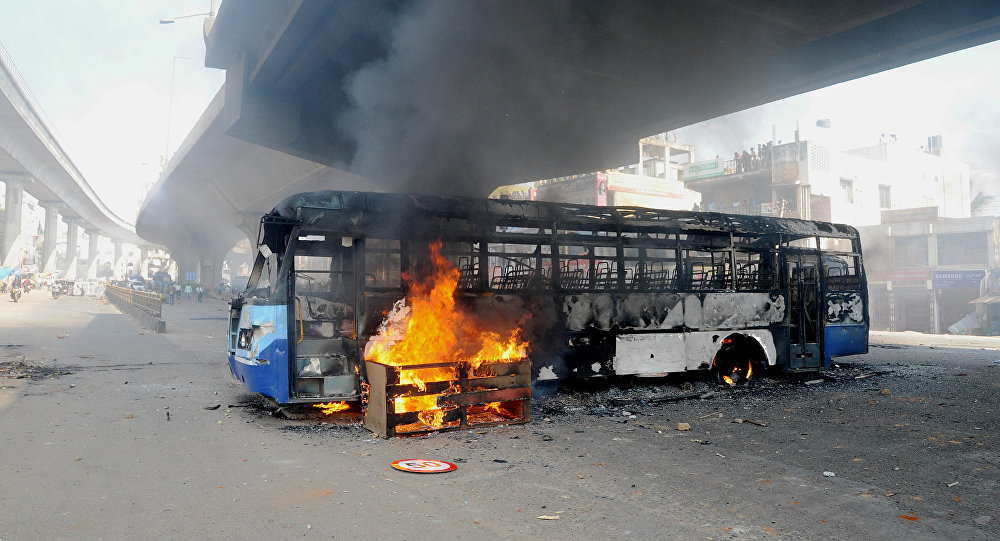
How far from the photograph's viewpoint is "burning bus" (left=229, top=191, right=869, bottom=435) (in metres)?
7.05

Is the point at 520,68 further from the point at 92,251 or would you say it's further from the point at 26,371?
the point at 92,251

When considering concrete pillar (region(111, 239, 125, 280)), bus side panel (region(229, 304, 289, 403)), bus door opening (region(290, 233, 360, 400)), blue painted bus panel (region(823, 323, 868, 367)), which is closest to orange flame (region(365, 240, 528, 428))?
bus door opening (region(290, 233, 360, 400))

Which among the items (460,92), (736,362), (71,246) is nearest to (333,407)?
(736,362)

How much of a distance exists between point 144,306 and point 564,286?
890 inches

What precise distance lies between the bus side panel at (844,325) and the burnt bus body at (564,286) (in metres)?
0.03

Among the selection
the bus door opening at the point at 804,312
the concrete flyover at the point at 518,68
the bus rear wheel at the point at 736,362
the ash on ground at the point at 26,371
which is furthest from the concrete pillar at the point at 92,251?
the bus door opening at the point at 804,312

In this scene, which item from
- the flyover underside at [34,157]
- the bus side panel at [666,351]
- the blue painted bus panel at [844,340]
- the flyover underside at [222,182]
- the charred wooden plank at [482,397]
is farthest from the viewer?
the flyover underside at [34,157]

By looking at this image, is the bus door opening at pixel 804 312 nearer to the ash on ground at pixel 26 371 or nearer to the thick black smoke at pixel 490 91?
the thick black smoke at pixel 490 91

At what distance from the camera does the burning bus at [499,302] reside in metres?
7.05

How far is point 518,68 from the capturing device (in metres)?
13.2

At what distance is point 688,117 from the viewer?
15.9 m

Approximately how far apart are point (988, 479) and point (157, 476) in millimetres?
7155

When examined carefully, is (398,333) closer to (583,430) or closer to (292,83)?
(583,430)

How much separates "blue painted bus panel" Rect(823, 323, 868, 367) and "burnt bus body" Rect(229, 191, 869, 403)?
33 millimetres
